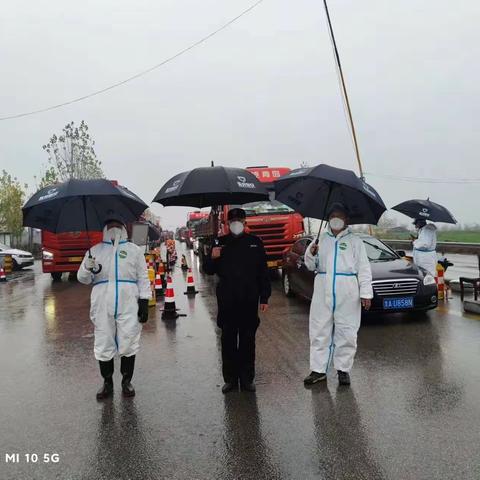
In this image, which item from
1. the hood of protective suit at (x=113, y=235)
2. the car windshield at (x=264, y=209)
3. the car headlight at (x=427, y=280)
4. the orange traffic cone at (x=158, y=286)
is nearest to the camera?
the hood of protective suit at (x=113, y=235)

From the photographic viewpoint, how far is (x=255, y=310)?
461cm

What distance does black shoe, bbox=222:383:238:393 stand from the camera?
458cm

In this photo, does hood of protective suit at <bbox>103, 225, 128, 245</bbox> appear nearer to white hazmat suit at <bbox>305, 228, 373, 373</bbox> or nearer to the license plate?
white hazmat suit at <bbox>305, 228, 373, 373</bbox>

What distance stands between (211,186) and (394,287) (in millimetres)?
4149

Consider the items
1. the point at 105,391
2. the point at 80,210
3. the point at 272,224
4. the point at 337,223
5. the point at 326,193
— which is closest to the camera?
the point at 105,391

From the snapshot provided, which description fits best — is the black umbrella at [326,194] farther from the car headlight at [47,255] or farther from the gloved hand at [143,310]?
the car headlight at [47,255]

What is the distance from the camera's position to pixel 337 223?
16.0ft

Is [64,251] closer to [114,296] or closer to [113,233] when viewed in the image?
[113,233]

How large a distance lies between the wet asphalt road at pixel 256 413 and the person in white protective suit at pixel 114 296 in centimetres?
46

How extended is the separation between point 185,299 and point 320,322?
6.75 m

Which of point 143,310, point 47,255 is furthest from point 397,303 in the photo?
point 47,255

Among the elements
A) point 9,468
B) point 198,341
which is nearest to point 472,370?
point 198,341

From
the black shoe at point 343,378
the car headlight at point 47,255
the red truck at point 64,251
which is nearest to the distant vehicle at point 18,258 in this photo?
the car headlight at point 47,255

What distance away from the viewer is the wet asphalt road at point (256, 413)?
3.13 metres
